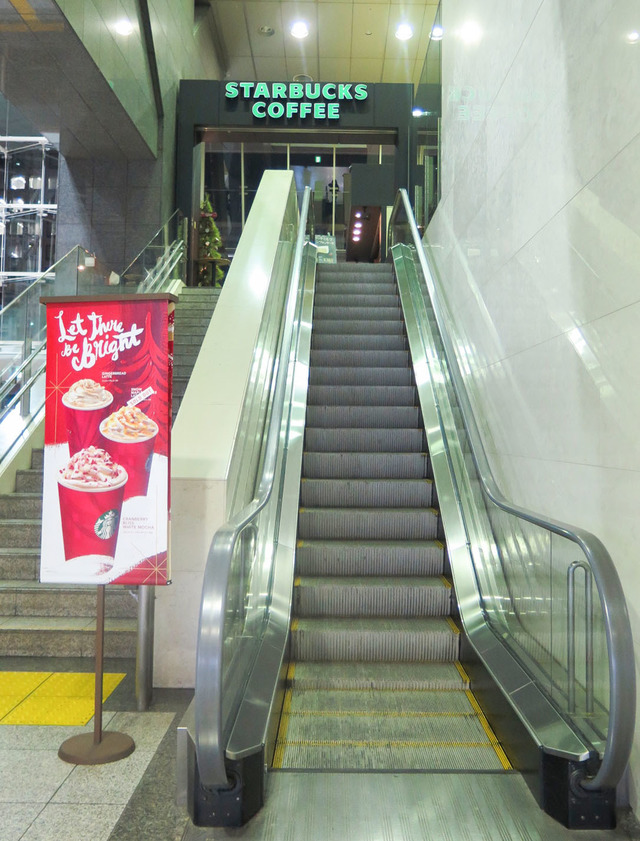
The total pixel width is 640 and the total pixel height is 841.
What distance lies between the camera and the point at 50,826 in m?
2.34

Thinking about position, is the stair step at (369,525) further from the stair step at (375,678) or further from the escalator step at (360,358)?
the escalator step at (360,358)

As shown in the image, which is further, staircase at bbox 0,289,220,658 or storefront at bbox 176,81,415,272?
storefront at bbox 176,81,415,272

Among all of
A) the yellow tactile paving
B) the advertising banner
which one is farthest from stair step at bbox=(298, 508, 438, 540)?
the advertising banner

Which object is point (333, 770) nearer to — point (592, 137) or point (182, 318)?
point (592, 137)

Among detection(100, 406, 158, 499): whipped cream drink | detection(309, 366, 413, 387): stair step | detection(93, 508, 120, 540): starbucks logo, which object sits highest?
detection(309, 366, 413, 387): stair step

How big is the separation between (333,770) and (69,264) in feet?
18.4

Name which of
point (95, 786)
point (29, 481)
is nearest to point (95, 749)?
point (95, 786)

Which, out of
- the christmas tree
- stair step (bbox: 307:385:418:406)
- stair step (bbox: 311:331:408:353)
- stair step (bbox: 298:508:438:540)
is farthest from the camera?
the christmas tree

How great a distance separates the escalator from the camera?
2.36 metres

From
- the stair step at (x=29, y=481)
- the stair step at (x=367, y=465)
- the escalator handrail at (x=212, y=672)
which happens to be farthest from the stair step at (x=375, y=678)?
the stair step at (x=29, y=481)

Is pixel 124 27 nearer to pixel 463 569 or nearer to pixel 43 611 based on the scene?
pixel 43 611

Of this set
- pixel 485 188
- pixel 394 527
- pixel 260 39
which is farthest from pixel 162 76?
pixel 394 527

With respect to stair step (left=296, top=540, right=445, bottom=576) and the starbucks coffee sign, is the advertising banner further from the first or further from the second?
the starbucks coffee sign

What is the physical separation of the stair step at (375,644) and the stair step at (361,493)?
3.85ft
